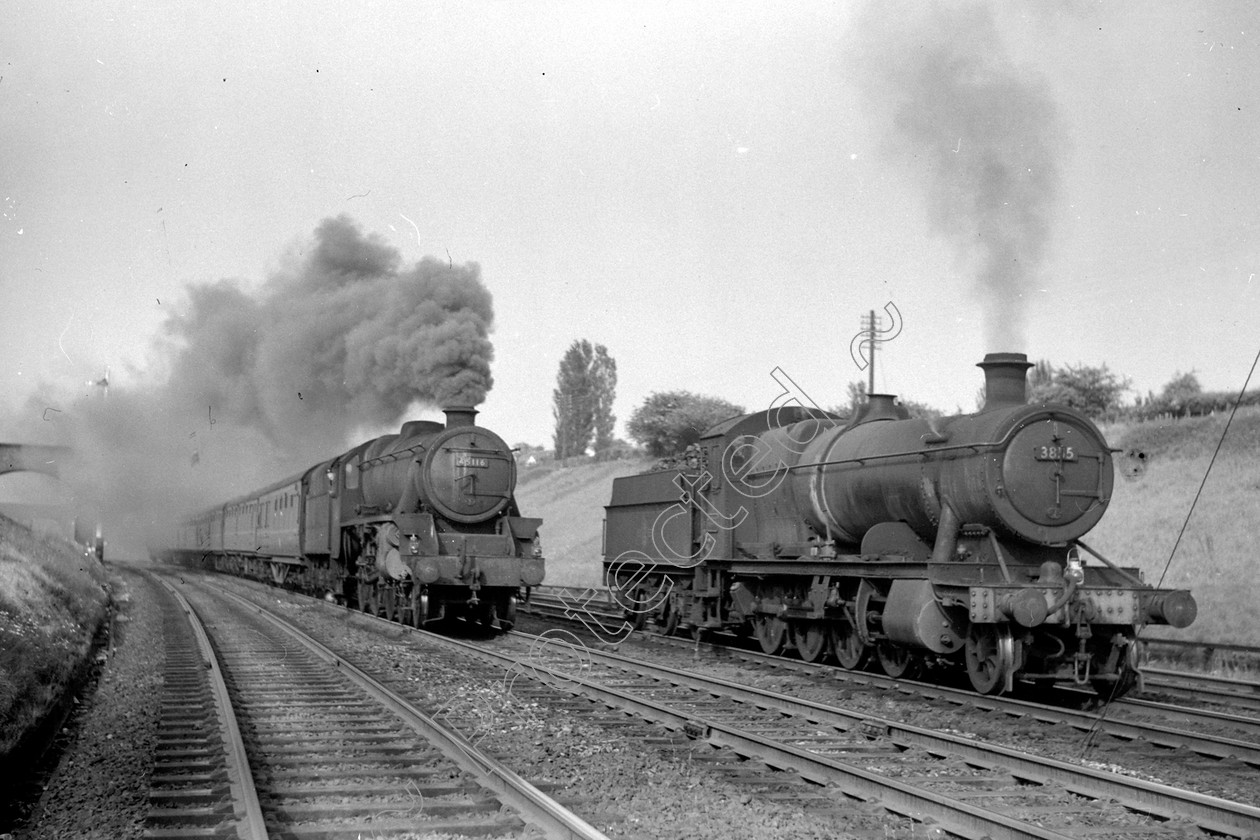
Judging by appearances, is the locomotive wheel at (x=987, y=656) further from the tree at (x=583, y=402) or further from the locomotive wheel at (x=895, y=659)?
the tree at (x=583, y=402)

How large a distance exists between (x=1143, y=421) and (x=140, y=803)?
118 ft

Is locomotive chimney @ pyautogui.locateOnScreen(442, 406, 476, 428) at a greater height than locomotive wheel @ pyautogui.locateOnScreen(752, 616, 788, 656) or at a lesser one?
greater

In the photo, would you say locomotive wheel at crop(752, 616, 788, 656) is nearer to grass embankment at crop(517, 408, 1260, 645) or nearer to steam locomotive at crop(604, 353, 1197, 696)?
steam locomotive at crop(604, 353, 1197, 696)

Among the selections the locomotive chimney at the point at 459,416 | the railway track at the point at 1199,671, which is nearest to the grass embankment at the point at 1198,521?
the railway track at the point at 1199,671

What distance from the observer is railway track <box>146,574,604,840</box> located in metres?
6.01

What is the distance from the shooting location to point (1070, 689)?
1152cm

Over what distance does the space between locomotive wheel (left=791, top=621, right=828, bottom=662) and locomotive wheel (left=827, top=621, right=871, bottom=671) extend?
0.42 feet

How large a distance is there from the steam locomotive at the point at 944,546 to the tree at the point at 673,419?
32864 millimetres

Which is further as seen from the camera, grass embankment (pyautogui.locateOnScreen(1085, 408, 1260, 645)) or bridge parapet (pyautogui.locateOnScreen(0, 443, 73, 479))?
bridge parapet (pyautogui.locateOnScreen(0, 443, 73, 479))

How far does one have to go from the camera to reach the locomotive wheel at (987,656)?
33.4 ft

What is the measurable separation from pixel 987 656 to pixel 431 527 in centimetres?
916

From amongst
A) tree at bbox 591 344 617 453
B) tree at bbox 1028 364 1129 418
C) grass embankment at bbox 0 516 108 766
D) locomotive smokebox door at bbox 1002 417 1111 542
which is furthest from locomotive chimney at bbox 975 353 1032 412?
tree at bbox 591 344 617 453

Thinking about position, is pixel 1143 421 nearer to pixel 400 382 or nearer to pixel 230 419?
pixel 400 382

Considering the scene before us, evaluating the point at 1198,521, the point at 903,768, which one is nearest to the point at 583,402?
the point at 1198,521
